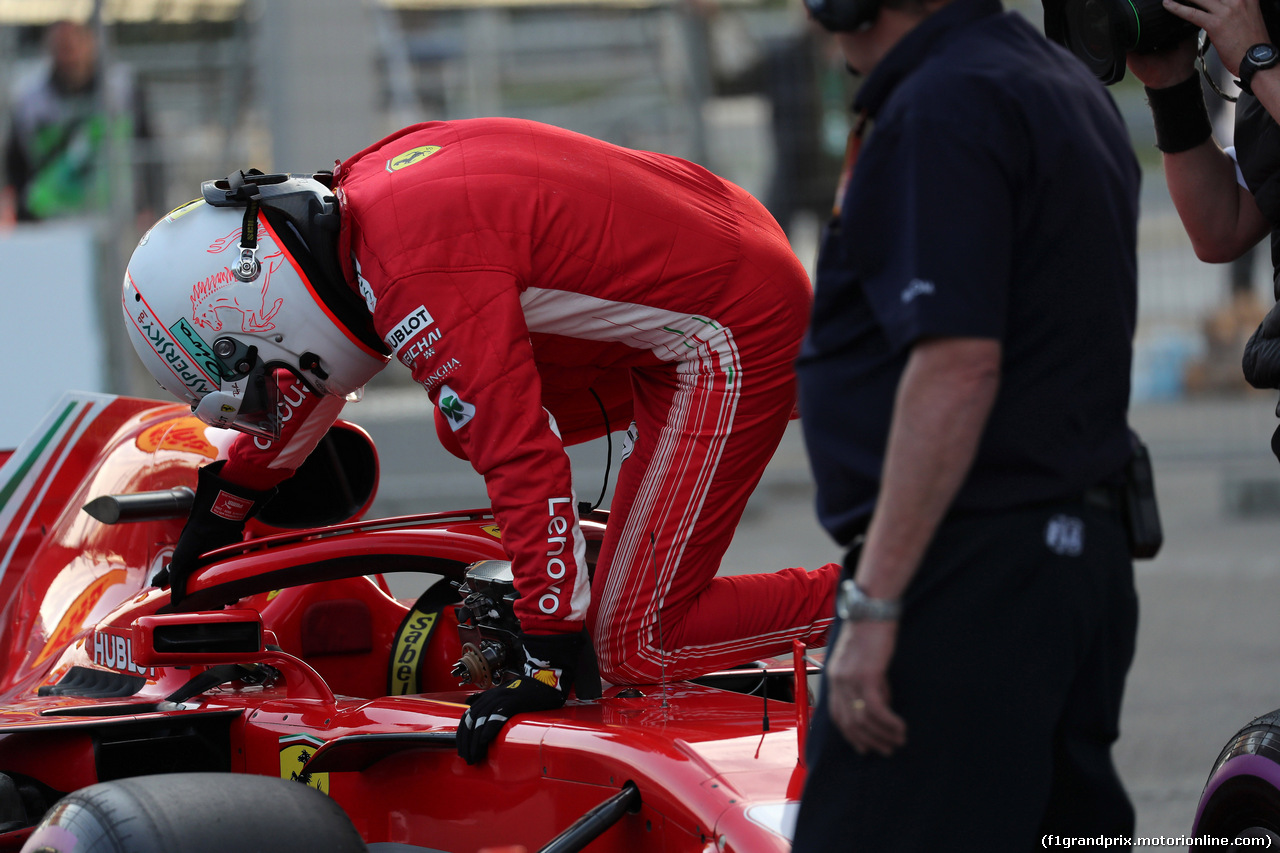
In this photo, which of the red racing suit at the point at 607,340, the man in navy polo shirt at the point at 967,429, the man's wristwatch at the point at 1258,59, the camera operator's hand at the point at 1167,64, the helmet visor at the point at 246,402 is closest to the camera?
the man in navy polo shirt at the point at 967,429

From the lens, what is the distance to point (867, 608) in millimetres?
1703

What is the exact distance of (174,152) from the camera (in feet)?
29.8

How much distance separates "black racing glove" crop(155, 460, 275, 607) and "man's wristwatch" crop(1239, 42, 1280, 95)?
2282 mm

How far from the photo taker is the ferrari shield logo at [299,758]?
115 inches

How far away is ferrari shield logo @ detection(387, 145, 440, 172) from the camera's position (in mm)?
3012

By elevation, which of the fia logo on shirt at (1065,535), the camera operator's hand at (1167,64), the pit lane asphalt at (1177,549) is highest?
the camera operator's hand at (1167,64)

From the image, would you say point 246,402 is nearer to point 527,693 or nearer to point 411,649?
point 411,649

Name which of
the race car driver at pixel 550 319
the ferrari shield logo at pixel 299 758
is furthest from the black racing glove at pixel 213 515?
the ferrari shield logo at pixel 299 758

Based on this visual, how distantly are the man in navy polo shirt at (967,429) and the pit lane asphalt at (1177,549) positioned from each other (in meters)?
2.50

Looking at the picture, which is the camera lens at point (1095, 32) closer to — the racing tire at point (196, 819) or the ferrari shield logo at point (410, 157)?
the ferrari shield logo at point (410, 157)

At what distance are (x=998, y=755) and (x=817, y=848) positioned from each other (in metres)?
0.24

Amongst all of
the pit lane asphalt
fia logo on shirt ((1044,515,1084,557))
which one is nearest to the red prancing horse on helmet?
fia logo on shirt ((1044,515,1084,557))

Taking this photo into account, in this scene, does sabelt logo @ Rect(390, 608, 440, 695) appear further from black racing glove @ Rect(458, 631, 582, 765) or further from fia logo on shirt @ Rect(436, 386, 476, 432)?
fia logo on shirt @ Rect(436, 386, 476, 432)

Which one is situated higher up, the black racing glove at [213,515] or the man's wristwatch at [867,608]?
the man's wristwatch at [867,608]
